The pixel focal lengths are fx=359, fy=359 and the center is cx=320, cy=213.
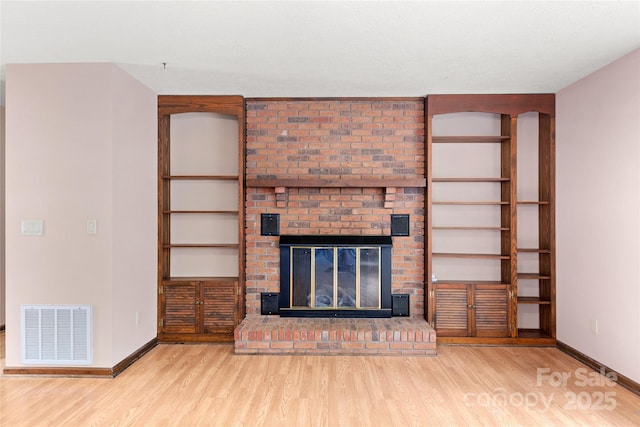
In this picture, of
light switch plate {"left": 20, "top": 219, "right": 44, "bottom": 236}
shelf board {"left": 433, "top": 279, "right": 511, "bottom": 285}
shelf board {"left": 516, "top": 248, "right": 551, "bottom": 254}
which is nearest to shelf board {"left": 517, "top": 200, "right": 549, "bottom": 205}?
shelf board {"left": 516, "top": 248, "right": 551, "bottom": 254}

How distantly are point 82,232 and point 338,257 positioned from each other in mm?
2352

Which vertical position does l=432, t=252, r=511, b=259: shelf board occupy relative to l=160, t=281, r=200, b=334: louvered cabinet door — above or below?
above

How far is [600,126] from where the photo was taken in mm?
3123

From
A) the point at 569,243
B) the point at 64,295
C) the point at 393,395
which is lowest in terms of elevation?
the point at 393,395

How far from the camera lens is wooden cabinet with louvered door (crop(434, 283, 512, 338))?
12.3 feet

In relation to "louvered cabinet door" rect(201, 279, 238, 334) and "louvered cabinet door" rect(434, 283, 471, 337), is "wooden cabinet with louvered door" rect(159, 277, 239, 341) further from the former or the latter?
"louvered cabinet door" rect(434, 283, 471, 337)

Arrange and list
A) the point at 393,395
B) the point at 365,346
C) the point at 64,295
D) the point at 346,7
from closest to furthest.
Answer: the point at 346,7
the point at 393,395
the point at 64,295
the point at 365,346

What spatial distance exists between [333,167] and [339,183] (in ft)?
0.91

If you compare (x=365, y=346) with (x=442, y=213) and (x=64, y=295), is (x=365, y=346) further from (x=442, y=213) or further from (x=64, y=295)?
(x=64, y=295)

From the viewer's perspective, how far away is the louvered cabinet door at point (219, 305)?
12.5 ft

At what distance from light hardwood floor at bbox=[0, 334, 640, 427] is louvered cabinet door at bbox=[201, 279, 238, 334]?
39cm

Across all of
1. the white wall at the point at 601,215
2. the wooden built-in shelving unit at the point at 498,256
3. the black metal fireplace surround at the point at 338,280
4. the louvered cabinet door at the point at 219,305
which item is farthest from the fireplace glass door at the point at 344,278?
the white wall at the point at 601,215

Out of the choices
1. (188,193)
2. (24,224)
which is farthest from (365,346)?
(24,224)

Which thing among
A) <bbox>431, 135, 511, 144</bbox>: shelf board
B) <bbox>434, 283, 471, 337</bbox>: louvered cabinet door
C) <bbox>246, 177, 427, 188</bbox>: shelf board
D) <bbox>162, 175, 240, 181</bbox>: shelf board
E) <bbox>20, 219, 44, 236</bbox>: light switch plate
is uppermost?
<bbox>431, 135, 511, 144</bbox>: shelf board
